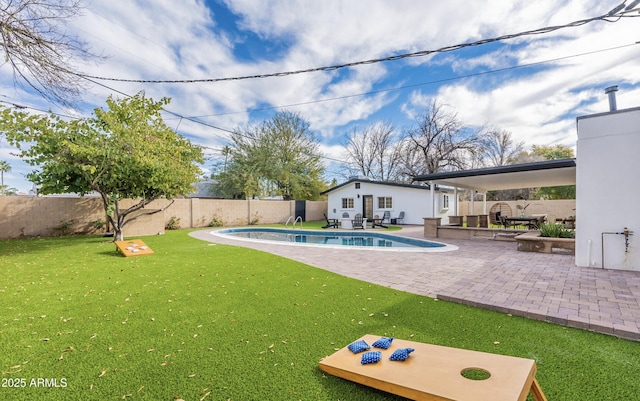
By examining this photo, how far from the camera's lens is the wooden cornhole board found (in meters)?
1.74

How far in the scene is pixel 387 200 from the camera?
66.3 feet

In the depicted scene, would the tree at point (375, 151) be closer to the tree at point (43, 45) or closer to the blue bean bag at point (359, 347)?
the tree at point (43, 45)

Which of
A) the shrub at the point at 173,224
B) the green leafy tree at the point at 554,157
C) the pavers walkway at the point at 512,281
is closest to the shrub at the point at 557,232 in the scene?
the pavers walkway at the point at 512,281

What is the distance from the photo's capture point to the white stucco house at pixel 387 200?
18875 mm

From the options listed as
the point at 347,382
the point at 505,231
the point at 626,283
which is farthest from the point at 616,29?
the point at 347,382

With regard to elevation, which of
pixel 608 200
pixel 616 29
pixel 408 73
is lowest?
pixel 608 200

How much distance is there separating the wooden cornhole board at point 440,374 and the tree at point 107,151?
9299mm

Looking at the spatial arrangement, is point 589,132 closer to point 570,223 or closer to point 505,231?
point 505,231

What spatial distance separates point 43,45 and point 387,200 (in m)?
18.0

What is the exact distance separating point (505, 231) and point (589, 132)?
5163 mm

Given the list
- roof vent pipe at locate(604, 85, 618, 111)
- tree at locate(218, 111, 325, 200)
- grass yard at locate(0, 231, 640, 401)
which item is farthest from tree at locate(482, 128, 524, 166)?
grass yard at locate(0, 231, 640, 401)

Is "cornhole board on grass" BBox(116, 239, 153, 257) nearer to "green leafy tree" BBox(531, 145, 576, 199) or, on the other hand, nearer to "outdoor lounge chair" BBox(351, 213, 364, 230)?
"outdoor lounge chair" BBox(351, 213, 364, 230)

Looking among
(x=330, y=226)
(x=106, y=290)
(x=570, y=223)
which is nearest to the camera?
(x=106, y=290)

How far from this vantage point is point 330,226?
60.2 feet
